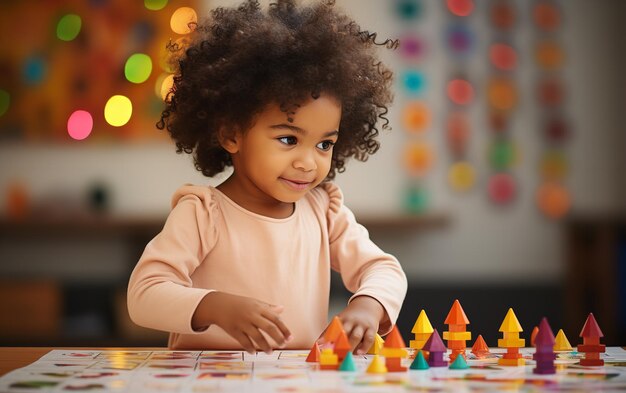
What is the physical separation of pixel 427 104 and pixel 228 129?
305 centimetres

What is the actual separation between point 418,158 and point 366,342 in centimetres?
313

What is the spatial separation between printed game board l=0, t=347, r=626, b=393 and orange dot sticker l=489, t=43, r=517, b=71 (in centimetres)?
333

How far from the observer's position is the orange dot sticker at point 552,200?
14.3ft

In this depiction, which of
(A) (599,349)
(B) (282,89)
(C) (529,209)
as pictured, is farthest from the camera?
(C) (529,209)

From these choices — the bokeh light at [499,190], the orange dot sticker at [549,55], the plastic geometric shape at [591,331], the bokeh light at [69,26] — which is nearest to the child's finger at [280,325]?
the plastic geometric shape at [591,331]

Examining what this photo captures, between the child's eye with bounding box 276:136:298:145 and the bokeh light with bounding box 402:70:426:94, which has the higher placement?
the bokeh light with bounding box 402:70:426:94

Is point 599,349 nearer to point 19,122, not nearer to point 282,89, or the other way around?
point 282,89

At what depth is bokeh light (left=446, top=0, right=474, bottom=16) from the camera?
435cm

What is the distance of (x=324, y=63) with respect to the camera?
1347mm

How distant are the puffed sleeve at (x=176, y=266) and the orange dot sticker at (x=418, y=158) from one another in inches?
117

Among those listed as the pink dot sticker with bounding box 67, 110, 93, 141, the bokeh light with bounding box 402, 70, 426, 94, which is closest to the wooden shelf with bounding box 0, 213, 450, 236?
the pink dot sticker with bounding box 67, 110, 93, 141

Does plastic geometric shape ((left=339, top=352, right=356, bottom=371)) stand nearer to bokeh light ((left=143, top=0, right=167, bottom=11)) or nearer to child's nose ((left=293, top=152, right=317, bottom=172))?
child's nose ((left=293, top=152, right=317, bottom=172))

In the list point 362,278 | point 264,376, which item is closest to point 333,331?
point 264,376

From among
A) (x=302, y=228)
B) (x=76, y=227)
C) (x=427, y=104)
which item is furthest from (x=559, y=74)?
(x=302, y=228)
